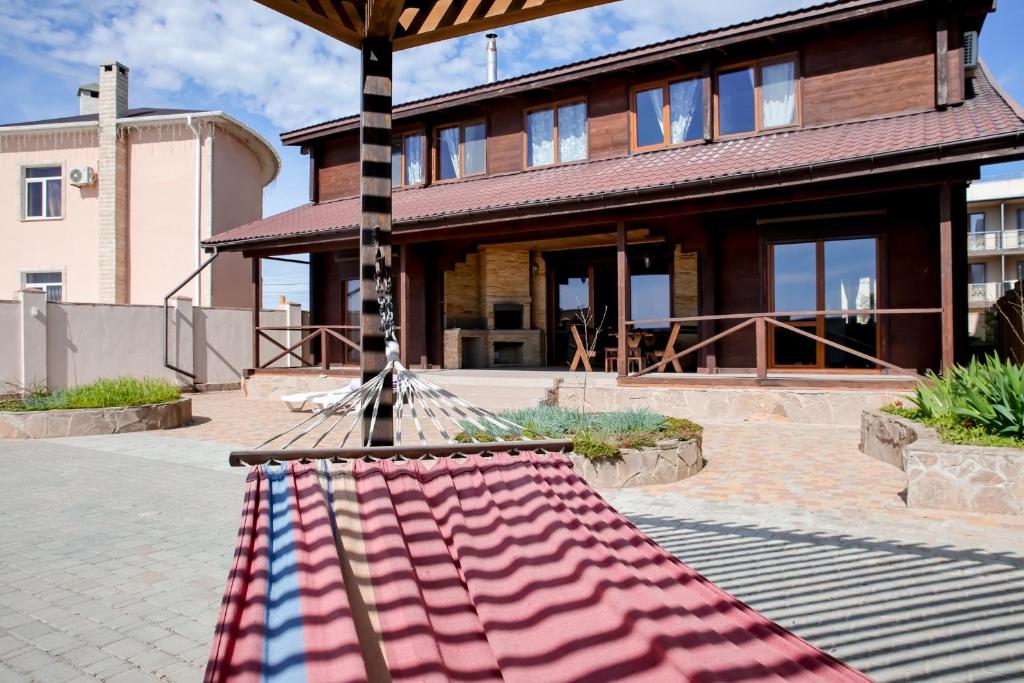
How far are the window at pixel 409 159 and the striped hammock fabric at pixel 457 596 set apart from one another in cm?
1212

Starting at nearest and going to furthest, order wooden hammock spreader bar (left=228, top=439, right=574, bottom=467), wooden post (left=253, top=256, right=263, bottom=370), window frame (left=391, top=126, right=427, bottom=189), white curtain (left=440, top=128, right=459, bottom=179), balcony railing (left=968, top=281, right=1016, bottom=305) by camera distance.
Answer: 1. wooden hammock spreader bar (left=228, top=439, right=574, bottom=467)
2. wooden post (left=253, top=256, right=263, bottom=370)
3. white curtain (left=440, top=128, right=459, bottom=179)
4. window frame (left=391, top=126, right=427, bottom=189)
5. balcony railing (left=968, top=281, right=1016, bottom=305)

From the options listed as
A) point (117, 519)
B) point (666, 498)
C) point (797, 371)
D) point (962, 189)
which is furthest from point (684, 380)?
point (117, 519)

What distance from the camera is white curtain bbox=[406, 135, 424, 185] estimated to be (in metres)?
13.3

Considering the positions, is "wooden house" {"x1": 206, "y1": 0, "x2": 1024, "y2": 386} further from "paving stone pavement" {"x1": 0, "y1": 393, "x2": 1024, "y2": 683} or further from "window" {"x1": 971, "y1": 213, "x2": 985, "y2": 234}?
"window" {"x1": 971, "y1": 213, "x2": 985, "y2": 234}

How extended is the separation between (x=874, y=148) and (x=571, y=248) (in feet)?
21.0

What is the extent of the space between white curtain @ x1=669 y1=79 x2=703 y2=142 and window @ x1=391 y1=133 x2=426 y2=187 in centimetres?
501

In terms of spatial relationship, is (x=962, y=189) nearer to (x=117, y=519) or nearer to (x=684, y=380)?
(x=684, y=380)

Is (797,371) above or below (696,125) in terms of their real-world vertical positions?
below

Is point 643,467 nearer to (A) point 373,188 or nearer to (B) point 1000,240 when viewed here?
(A) point 373,188

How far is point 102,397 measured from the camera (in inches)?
348

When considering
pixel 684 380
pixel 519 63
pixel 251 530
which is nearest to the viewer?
pixel 251 530

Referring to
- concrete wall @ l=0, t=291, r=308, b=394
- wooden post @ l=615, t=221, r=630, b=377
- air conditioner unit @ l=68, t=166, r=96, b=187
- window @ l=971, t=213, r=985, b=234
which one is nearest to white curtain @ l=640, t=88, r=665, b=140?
wooden post @ l=615, t=221, r=630, b=377

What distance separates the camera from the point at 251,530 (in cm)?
154

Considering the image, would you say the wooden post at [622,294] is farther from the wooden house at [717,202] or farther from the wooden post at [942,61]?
the wooden post at [942,61]
